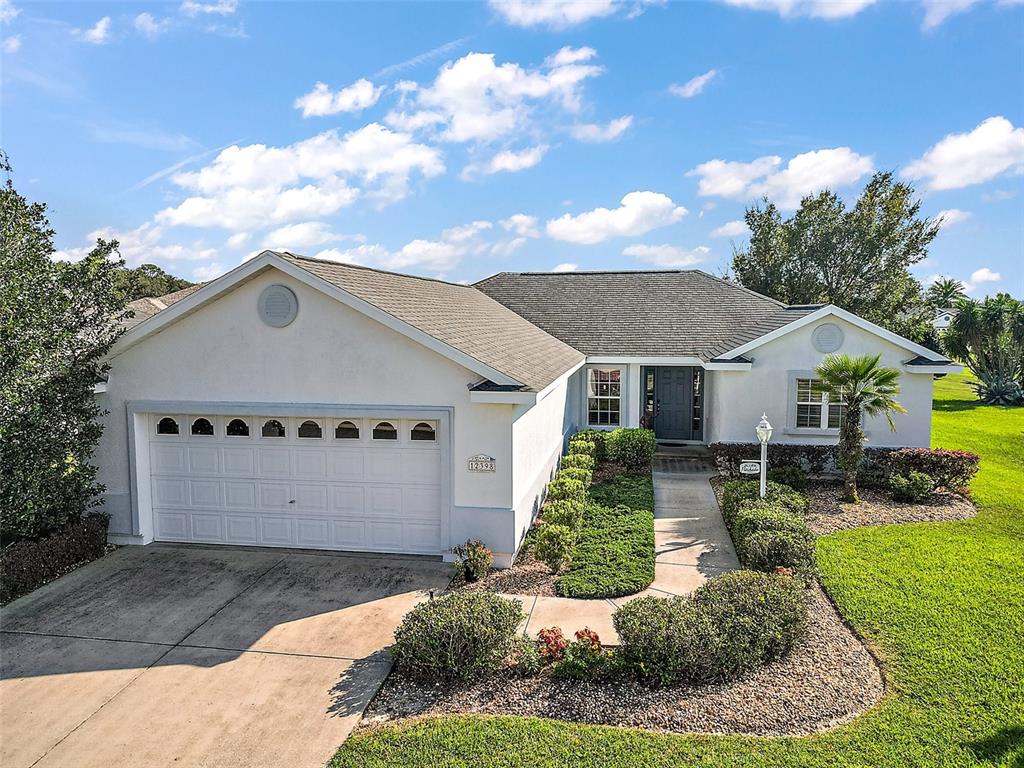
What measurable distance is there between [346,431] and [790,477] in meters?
10.2

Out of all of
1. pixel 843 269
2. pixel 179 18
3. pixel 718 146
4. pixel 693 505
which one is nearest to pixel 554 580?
pixel 693 505

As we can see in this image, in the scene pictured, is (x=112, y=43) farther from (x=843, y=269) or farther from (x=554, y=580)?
(x=843, y=269)

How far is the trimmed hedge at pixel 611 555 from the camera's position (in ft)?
30.9

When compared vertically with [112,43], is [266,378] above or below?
A: below

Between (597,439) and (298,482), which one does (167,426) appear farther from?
(597,439)

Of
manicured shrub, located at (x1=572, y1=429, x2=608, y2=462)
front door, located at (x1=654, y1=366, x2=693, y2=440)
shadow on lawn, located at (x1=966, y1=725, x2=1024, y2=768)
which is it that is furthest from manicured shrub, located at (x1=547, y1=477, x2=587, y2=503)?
front door, located at (x1=654, y1=366, x2=693, y2=440)

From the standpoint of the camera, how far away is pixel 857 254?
40500 mm

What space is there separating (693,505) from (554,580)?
5.39m

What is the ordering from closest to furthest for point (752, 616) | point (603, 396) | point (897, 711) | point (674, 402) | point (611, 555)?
point (897, 711)
point (752, 616)
point (611, 555)
point (603, 396)
point (674, 402)

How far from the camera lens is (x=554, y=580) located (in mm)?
9867

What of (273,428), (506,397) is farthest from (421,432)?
(273,428)

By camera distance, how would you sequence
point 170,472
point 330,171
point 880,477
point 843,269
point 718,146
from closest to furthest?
point 170,472, point 880,477, point 330,171, point 718,146, point 843,269

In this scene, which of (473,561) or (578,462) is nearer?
(473,561)

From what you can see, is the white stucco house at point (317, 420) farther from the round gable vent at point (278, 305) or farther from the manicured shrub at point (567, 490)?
the manicured shrub at point (567, 490)
